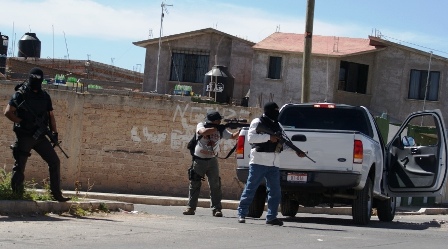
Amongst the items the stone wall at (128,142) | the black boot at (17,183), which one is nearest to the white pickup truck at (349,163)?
the black boot at (17,183)

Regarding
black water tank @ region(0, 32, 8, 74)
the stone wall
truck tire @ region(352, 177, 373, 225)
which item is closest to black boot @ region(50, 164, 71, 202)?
truck tire @ region(352, 177, 373, 225)

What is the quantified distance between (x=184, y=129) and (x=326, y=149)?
403 inches

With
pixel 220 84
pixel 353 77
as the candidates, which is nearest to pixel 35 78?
pixel 220 84

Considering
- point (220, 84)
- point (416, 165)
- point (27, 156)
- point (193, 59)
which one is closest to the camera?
point (27, 156)

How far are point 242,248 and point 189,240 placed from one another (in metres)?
0.87

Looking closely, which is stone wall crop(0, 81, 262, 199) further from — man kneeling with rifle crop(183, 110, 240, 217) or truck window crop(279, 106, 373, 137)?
man kneeling with rifle crop(183, 110, 240, 217)

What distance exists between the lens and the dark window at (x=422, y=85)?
49.7m

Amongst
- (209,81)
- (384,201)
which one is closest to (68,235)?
(384,201)

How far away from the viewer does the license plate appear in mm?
14961

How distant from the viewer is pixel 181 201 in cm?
2242

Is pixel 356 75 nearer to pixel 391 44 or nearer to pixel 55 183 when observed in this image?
pixel 391 44

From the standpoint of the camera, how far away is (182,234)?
37.4 feet

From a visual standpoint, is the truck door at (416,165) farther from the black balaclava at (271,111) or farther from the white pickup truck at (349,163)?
the black balaclava at (271,111)

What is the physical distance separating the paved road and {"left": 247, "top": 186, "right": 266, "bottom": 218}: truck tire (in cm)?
131
